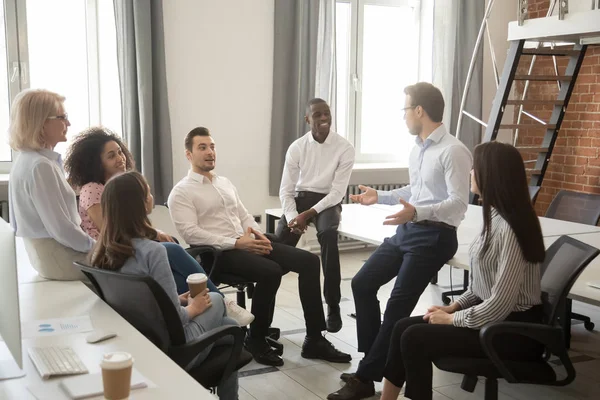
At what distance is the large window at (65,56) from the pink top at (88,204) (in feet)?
8.11

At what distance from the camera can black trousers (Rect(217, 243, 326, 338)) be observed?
360cm

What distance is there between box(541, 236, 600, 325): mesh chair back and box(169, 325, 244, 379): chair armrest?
1094mm

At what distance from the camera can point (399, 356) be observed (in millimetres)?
2707

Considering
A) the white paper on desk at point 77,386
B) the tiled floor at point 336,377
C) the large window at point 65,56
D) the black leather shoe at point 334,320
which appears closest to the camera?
the white paper on desk at point 77,386

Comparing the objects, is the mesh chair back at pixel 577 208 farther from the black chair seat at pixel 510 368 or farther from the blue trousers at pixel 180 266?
the blue trousers at pixel 180 266

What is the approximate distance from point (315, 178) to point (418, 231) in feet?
4.77

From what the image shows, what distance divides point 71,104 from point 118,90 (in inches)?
15.0

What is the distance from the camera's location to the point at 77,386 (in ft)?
5.54

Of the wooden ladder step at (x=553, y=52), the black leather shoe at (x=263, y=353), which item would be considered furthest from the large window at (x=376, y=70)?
the black leather shoe at (x=263, y=353)

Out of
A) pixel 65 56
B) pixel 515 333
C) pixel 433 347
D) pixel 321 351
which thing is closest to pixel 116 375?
pixel 433 347

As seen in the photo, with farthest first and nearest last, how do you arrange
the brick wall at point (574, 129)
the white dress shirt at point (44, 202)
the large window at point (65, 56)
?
1. the brick wall at point (574, 129)
2. the large window at point (65, 56)
3. the white dress shirt at point (44, 202)

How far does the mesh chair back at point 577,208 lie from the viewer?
444 cm

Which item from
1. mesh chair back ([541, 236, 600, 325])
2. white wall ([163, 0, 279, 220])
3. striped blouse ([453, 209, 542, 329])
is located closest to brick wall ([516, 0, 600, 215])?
white wall ([163, 0, 279, 220])

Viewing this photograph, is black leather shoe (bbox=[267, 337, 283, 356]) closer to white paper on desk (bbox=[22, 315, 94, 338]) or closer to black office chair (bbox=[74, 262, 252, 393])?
black office chair (bbox=[74, 262, 252, 393])
